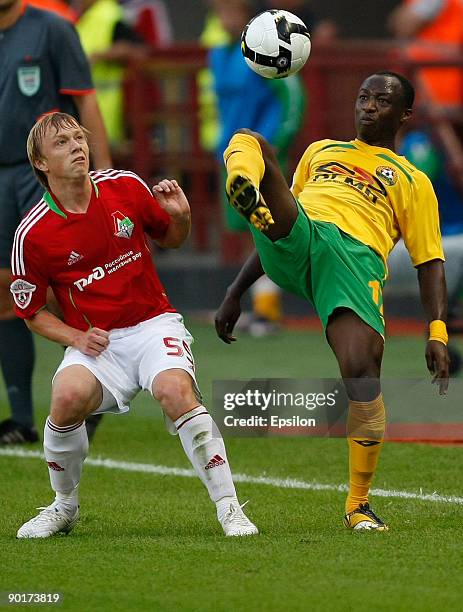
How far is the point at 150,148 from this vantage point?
49.0 feet

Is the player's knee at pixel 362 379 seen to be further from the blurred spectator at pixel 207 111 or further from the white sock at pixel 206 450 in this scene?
the blurred spectator at pixel 207 111

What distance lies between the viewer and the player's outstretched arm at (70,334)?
6.10 m

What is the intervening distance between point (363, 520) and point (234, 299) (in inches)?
42.9

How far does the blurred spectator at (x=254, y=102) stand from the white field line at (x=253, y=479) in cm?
526

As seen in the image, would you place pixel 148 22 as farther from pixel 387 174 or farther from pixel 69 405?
pixel 69 405

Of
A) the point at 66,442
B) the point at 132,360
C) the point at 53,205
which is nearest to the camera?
the point at 66,442

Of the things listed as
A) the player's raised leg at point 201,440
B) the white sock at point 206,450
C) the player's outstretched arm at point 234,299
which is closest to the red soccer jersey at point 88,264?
the player's outstretched arm at point 234,299

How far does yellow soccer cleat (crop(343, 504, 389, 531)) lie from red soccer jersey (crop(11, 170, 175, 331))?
1103mm

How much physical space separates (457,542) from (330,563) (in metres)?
0.61

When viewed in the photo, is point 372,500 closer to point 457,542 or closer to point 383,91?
point 457,542

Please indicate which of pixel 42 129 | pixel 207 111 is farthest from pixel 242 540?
pixel 207 111

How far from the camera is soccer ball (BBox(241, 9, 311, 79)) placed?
6.77 m

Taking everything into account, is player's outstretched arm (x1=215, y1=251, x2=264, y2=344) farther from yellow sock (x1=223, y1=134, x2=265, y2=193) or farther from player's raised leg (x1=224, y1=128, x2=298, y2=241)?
yellow sock (x1=223, y1=134, x2=265, y2=193)

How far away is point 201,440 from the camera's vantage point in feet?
19.6
